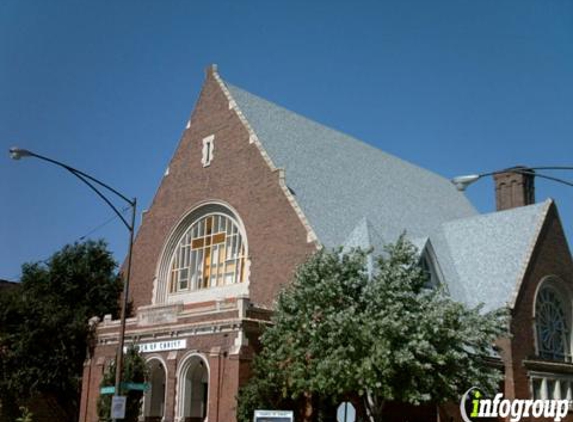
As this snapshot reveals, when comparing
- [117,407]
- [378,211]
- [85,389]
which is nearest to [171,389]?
[85,389]

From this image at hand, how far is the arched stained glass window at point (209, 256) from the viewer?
37.5 metres

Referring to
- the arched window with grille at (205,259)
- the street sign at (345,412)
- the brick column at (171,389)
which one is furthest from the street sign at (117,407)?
the arched window with grille at (205,259)

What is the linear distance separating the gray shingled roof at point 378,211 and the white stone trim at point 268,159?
0.39 m

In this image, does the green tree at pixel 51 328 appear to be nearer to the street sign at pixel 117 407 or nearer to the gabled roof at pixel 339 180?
the gabled roof at pixel 339 180

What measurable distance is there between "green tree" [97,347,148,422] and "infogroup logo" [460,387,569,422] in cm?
1311

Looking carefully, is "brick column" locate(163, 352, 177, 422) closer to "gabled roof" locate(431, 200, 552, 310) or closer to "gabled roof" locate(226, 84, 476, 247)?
"gabled roof" locate(226, 84, 476, 247)

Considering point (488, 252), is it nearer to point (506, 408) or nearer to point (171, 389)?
point (506, 408)

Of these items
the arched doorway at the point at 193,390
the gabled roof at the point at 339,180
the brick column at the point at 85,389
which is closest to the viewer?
the arched doorway at the point at 193,390

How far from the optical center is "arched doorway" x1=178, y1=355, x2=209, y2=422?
103ft

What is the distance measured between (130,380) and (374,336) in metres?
11.4

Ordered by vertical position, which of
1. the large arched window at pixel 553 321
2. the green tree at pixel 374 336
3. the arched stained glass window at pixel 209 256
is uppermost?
the arched stained glass window at pixel 209 256

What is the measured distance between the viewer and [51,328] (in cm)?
3734

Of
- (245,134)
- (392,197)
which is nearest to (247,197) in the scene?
(245,134)

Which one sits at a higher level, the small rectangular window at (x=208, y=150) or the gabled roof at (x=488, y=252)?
the small rectangular window at (x=208, y=150)
